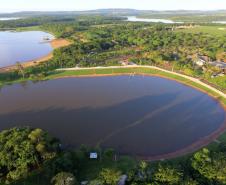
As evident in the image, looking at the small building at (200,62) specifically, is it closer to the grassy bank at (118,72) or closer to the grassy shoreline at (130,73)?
the grassy shoreline at (130,73)

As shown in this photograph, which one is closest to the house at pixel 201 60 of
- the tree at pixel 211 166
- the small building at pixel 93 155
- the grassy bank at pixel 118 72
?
the grassy bank at pixel 118 72

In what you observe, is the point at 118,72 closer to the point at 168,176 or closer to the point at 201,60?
the point at 201,60

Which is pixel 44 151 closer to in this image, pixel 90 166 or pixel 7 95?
pixel 90 166

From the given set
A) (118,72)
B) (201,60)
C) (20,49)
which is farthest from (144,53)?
(20,49)

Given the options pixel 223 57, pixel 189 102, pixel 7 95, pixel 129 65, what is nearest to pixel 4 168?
pixel 7 95

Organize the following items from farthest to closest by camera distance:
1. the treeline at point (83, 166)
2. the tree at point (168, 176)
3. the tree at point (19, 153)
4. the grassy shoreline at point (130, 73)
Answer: the grassy shoreline at point (130, 73) < the tree at point (19, 153) < the treeline at point (83, 166) < the tree at point (168, 176)

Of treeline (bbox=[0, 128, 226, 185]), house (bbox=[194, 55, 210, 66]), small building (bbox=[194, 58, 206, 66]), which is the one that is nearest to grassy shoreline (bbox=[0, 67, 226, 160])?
small building (bbox=[194, 58, 206, 66])
